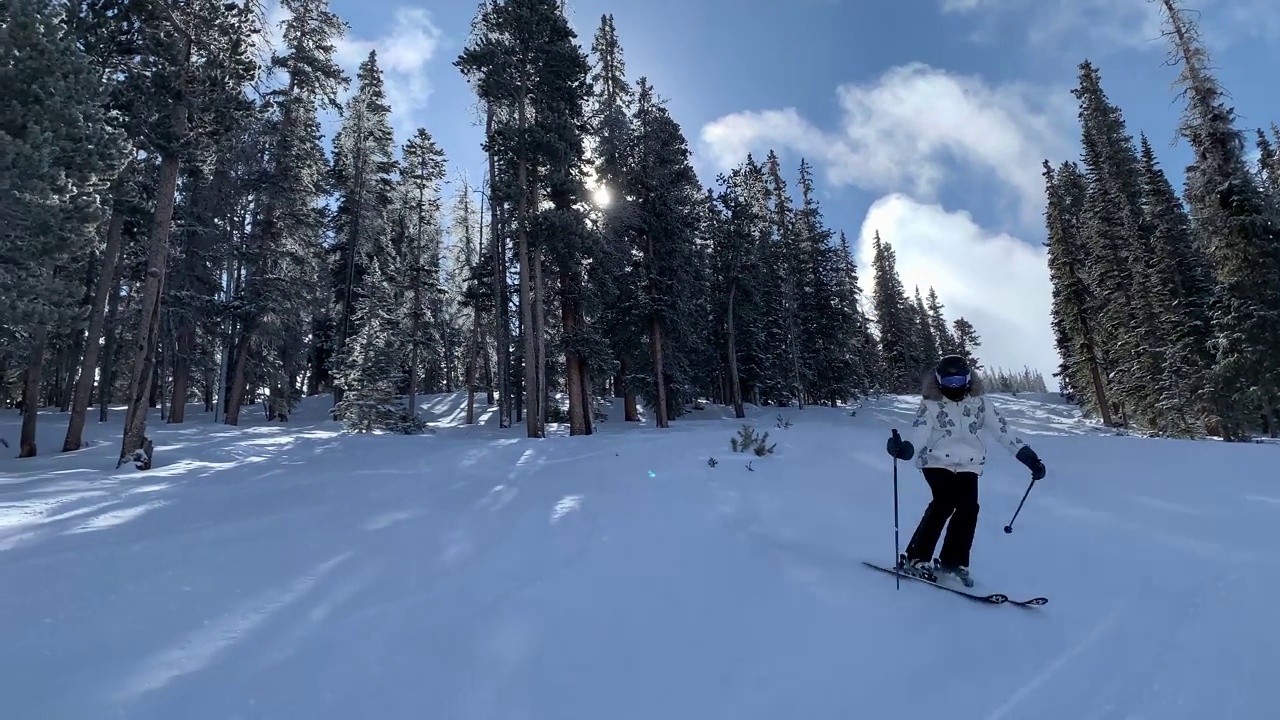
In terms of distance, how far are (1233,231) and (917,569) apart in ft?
80.2

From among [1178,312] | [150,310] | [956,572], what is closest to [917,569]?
[956,572]

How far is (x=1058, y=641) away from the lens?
138 inches

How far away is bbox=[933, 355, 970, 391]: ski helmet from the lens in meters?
4.80

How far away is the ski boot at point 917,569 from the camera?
455 cm

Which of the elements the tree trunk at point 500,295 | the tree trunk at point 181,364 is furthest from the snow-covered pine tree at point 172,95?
the tree trunk at point 181,364

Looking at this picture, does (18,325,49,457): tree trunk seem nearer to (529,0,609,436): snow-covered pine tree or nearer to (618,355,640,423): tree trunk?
(529,0,609,436): snow-covered pine tree

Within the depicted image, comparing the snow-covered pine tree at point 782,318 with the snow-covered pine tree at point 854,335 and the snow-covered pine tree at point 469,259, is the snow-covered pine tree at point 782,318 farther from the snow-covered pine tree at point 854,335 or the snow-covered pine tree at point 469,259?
the snow-covered pine tree at point 469,259

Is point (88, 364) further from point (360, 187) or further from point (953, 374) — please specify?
point (953, 374)

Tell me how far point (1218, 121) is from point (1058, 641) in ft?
81.5

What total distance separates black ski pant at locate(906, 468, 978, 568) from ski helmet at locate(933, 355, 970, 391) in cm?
74

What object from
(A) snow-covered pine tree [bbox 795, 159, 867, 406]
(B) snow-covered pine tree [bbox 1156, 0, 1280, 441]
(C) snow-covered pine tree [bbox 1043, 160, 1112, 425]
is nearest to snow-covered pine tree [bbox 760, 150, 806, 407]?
(A) snow-covered pine tree [bbox 795, 159, 867, 406]

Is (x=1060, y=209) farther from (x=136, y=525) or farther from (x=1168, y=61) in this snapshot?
(x=136, y=525)

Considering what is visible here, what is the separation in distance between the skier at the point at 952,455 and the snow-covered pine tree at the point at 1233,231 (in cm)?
2279

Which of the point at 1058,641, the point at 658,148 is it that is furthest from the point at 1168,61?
the point at 1058,641
